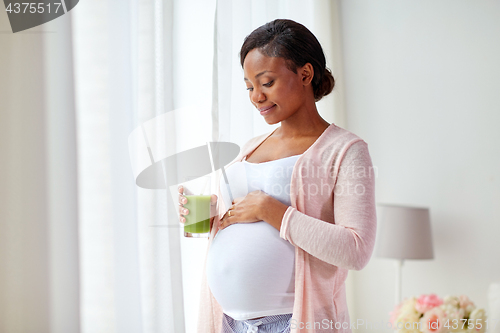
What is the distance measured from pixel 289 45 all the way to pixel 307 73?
0.07 meters

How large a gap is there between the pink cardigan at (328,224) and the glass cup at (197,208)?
0.62 ft

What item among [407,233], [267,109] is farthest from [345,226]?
[407,233]

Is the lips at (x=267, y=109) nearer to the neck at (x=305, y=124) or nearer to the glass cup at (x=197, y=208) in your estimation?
the neck at (x=305, y=124)

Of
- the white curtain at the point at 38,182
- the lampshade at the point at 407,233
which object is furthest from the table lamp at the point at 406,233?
the white curtain at the point at 38,182

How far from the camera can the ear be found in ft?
2.70

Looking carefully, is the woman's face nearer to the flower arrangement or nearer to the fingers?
the fingers

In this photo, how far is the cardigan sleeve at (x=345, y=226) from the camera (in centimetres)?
69

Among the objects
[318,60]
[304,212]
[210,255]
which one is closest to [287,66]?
[318,60]

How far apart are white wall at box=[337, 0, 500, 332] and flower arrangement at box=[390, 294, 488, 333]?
0.73 meters

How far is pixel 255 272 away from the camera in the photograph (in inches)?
29.0

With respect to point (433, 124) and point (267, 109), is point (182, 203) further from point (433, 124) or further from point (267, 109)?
point (433, 124)

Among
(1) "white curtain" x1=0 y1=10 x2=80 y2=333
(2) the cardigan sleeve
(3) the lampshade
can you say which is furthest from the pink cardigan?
(3) the lampshade

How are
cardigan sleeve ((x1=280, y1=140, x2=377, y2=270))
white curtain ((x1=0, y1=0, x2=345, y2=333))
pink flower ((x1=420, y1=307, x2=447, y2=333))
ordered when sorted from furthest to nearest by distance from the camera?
1. pink flower ((x1=420, y1=307, x2=447, y2=333))
2. white curtain ((x1=0, y1=0, x2=345, y2=333))
3. cardigan sleeve ((x1=280, y1=140, x2=377, y2=270))

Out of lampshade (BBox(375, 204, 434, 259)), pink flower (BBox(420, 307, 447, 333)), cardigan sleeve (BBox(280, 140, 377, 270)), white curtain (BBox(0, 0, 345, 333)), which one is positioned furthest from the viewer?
lampshade (BBox(375, 204, 434, 259))
